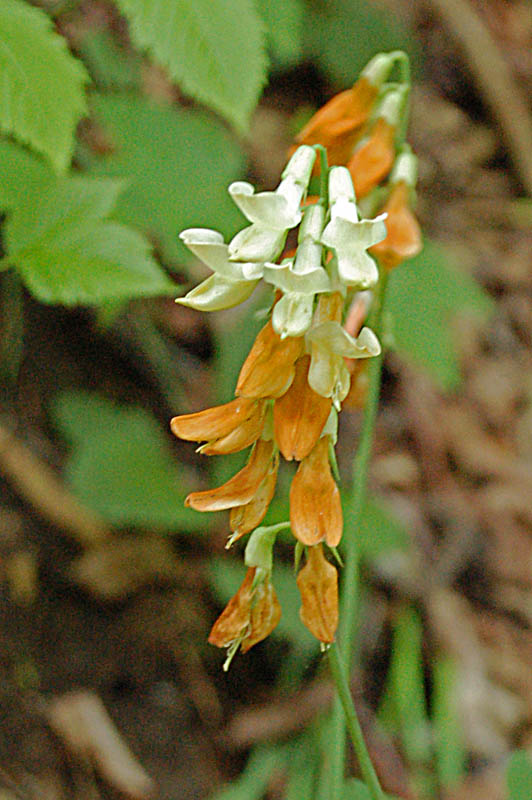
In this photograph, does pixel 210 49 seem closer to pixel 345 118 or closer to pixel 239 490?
pixel 345 118

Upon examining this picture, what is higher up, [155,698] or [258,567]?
[258,567]

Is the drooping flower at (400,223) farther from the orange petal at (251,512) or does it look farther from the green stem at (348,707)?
the green stem at (348,707)

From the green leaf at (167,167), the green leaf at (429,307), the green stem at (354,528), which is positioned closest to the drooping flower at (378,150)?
the green stem at (354,528)

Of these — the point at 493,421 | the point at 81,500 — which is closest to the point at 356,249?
the point at 81,500

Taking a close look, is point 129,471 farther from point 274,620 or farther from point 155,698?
point 274,620

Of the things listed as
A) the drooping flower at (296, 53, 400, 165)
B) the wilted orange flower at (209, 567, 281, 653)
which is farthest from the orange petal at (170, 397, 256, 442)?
the drooping flower at (296, 53, 400, 165)

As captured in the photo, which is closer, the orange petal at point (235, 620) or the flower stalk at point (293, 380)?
the flower stalk at point (293, 380)
